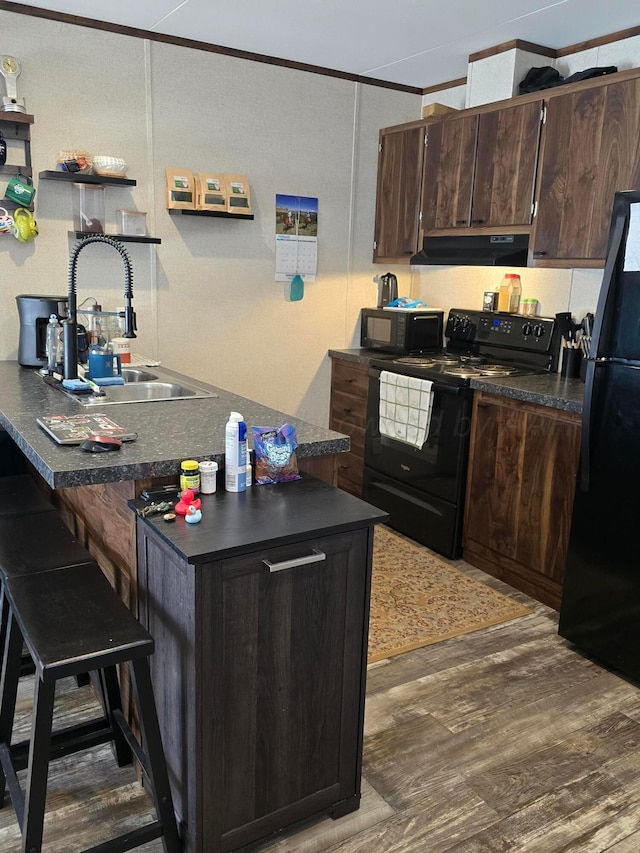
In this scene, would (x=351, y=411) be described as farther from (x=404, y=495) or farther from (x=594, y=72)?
(x=594, y=72)

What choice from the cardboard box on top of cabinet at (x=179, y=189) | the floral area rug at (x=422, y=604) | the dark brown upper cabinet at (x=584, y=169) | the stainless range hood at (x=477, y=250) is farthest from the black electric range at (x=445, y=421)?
the cardboard box on top of cabinet at (x=179, y=189)

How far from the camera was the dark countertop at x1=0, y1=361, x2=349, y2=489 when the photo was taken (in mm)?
1688

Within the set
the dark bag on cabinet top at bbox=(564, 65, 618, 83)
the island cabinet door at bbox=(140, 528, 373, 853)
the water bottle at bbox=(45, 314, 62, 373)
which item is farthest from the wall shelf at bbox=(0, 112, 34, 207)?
the dark bag on cabinet top at bbox=(564, 65, 618, 83)

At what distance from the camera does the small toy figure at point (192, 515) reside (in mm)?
1587

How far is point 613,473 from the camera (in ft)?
8.16

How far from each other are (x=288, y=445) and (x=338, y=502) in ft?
0.71

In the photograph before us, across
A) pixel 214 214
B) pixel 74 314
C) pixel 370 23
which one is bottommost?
pixel 74 314

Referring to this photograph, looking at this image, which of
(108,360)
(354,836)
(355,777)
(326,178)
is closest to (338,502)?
(355,777)

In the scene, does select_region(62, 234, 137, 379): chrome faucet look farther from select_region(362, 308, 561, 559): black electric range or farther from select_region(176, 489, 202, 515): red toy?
select_region(362, 308, 561, 559): black electric range

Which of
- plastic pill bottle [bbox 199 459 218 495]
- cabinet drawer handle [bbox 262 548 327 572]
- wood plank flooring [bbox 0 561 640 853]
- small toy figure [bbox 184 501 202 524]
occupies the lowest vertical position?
wood plank flooring [bbox 0 561 640 853]

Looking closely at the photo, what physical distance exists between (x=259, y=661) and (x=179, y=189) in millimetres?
2702

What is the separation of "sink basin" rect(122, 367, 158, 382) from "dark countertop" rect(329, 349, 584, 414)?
4.97ft

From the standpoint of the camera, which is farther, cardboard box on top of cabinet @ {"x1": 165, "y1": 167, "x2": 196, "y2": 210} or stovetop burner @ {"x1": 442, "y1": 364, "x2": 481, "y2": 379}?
cardboard box on top of cabinet @ {"x1": 165, "y1": 167, "x2": 196, "y2": 210}

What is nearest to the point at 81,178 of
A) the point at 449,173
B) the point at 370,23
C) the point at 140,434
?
the point at 370,23
